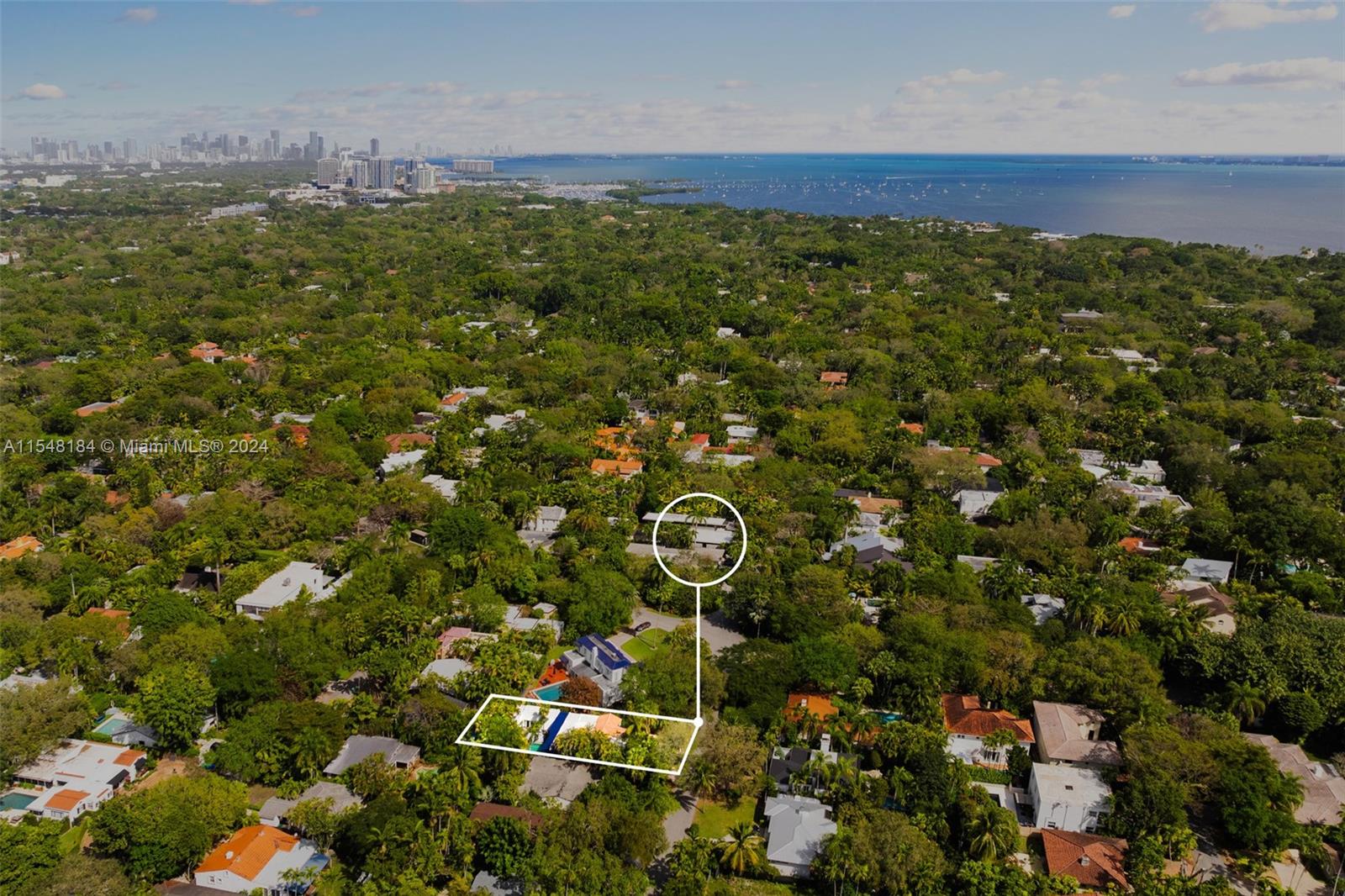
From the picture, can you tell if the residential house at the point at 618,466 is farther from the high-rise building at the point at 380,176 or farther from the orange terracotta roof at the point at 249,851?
the high-rise building at the point at 380,176

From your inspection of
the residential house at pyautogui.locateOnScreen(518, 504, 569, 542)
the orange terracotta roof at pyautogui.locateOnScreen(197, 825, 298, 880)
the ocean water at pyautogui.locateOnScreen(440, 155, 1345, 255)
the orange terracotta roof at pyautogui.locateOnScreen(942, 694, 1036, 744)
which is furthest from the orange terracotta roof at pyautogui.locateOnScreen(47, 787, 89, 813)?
the ocean water at pyautogui.locateOnScreen(440, 155, 1345, 255)

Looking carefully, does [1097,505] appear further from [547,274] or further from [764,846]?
[547,274]

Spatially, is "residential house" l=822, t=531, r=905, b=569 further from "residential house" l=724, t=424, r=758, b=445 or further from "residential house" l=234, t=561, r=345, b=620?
"residential house" l=234, t=561, r=345, b=620

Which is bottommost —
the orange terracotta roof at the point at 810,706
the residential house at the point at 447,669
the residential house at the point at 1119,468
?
the orange terracotta roof at the point at 810,706

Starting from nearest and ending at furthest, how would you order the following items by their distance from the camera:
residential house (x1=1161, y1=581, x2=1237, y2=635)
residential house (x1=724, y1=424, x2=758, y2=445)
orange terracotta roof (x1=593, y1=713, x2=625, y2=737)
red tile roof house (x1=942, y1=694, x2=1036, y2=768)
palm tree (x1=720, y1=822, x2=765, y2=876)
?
palm tree (x1=720, y1=822, x2=765, y2=876) < orange terracotta roof (x1=593, y1=713, x2=625, y2=737) < red tile roof house (x1=942, y1=694, x2=1036, y2=768) < residential house (x1=1161, y1=581, x2=1237, y2=635) < residential house (x1=724, y1=424, x2=758, y2=445)

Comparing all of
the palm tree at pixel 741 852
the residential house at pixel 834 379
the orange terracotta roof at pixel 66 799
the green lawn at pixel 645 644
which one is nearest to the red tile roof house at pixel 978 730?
the palm tree at pixel 741 852

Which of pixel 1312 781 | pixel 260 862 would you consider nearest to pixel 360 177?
pixel 260 862
